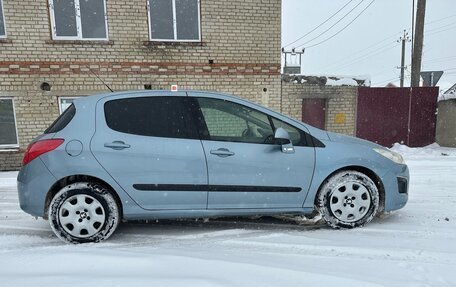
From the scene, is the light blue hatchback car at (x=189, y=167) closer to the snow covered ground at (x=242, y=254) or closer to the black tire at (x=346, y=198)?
the black tire at (x=346, y=198)

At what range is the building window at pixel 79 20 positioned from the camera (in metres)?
7.50

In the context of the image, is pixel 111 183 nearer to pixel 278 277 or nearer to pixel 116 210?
pixel 116 210

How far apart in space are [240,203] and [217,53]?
18.3 feet

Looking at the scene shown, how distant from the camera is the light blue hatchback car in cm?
316

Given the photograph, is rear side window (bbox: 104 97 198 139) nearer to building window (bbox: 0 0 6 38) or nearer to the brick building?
the brick building

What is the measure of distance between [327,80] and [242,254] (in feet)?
24.9

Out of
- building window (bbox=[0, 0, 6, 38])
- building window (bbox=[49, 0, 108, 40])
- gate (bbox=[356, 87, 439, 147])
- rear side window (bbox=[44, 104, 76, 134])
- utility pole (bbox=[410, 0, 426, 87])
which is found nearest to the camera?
rear side window (bbox=[44, 104, 76, 134])

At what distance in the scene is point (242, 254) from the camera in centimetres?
287

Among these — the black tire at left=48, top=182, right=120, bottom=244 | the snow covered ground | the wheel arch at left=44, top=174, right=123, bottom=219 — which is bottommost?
the snow covered ground

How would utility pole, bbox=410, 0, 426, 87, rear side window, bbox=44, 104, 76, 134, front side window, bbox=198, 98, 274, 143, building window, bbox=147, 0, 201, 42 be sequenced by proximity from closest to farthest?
rear side window, bbox=44, 104, 76, 134 < front side window, bbox=198, 98, 274, 143 < building window, bbox=147, 0, 201, 42 < utility pole, bbox=410, 0, 426, 87

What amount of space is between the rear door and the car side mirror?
2.49 feet

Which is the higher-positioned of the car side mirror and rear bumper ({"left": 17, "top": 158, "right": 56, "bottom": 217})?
the car side mirror

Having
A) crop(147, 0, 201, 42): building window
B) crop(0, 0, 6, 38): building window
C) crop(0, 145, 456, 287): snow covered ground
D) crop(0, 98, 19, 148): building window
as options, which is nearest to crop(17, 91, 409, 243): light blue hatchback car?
crop(0, 145, 456, 287): snow covered ground

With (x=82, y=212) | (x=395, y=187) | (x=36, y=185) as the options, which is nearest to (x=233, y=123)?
(x=82, y=212)
